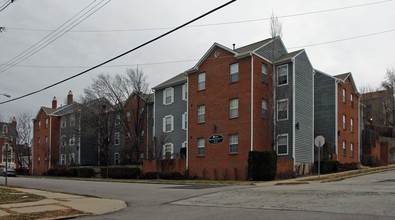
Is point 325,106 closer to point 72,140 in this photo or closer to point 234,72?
point 234,72

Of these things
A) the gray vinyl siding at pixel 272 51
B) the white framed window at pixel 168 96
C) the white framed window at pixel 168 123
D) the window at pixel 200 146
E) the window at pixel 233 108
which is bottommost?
the window at pixel 200 146

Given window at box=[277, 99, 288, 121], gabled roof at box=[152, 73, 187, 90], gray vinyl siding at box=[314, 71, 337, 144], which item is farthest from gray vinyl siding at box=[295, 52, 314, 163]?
gabled roof at box=[152, 73, 187, 90]

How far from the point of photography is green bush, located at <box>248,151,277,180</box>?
26.3 meters

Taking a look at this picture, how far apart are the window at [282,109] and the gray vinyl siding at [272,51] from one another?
3505 millimetres

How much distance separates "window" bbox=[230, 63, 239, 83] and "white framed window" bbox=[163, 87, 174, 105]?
10942 millimetres

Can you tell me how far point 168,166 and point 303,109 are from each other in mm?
12924

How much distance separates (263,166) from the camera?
86.6ft

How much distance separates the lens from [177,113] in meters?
39.9

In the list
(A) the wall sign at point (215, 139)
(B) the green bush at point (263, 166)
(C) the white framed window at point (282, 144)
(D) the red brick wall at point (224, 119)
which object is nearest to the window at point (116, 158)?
(D) the red brick wall at point (224, 119)

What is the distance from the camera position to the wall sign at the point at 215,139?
31.3 m

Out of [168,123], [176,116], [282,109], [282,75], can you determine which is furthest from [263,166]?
[168,123]

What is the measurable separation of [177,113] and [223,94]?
9.34m

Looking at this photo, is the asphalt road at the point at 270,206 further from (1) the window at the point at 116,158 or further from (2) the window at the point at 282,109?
(1) the window at the point at 116,158

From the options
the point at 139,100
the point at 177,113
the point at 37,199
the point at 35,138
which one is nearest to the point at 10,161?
the point at 35,138
